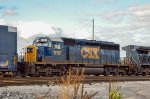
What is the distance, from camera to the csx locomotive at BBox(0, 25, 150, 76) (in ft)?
85.9

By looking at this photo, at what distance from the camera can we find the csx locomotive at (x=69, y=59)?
2617cm

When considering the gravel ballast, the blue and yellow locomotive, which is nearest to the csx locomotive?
the blue and yellow locomotive

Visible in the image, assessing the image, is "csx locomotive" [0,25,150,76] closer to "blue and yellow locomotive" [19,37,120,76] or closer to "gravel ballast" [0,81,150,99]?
"blue and yellow locomotive" [19,37,120,76]

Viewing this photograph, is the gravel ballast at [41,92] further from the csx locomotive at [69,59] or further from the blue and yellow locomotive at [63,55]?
the blue and yellow locomotive at [63,55]

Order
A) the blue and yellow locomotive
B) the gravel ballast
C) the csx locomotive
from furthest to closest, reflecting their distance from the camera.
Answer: the blue and yellow locomotive → the csx locomotive → the gravel ballast

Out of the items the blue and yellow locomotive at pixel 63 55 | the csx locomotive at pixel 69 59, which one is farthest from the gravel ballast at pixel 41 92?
the blue and yellow locomotive at pixel 63 55

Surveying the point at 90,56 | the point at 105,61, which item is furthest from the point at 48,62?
the point at 105,61

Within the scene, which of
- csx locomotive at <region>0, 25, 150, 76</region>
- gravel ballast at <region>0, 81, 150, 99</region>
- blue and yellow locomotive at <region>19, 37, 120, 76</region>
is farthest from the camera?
blue and yellow locomotive at <region>19, 37, 120, 76</region>

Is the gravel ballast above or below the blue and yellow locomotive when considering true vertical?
below

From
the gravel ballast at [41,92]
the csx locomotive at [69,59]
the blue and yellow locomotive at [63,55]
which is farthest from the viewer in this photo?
the blue and yellow locomotive at [63,55]

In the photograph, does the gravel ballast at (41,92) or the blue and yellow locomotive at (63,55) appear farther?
the blue and yellow locomotive at (63,55)

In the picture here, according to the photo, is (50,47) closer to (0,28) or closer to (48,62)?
(48,62)

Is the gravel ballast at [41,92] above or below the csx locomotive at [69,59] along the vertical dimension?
below

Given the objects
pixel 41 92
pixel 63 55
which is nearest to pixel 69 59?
pixel 63 55
